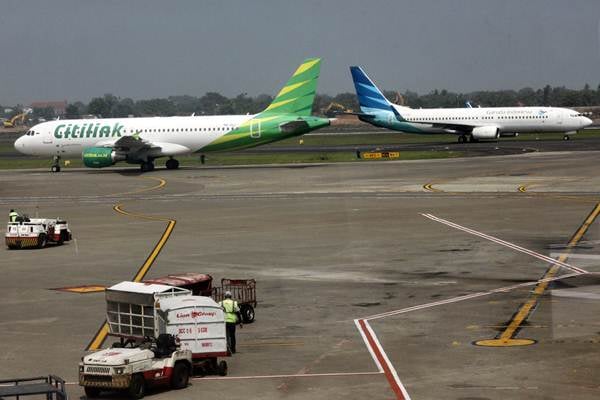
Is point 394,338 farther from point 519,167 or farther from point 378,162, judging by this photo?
point 378,162

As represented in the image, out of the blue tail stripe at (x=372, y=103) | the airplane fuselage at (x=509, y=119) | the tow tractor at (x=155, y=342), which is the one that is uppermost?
the blue tail stripe at (x=372, y=103)

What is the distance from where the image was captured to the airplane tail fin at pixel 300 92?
99500 mm

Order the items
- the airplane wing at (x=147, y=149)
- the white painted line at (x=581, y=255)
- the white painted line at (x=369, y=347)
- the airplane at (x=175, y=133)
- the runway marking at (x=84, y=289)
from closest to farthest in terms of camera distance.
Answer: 1. the white painted line at (x=369, y=347)
2. the runway marking at (x=84, y=289)
3. the white painted line at (x=581, y=255)
4. the airplane at (x=175, y=133)
5. the airplane wing at (x=147, y=149)

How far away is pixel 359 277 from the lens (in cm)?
4019

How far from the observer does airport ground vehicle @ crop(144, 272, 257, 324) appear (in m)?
31.5

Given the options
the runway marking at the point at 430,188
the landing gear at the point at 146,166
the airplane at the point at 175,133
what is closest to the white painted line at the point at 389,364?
the runway marking at the point at 430,188

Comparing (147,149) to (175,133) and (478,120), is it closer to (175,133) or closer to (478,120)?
(175,133)

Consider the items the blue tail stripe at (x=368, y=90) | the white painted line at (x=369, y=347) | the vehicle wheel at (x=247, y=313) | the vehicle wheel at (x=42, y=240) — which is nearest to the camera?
the white painted line at (x=369, y=347)

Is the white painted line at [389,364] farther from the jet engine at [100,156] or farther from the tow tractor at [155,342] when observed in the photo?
the jet engine at [100,156]

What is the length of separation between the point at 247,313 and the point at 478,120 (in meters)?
109

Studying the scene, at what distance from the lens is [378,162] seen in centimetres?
10812

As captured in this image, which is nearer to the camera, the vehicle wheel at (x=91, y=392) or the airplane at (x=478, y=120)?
the vehicle wheel at (x=91, y=392)

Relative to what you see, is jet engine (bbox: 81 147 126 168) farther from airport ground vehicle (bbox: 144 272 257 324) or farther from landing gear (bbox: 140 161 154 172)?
airport ground vehicle (bbox: 144 272 257 324)

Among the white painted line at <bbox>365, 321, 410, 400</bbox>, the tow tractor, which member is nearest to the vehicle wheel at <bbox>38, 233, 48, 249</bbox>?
the white painted line at <bbox>365, 321, 410, 400</bbox>
